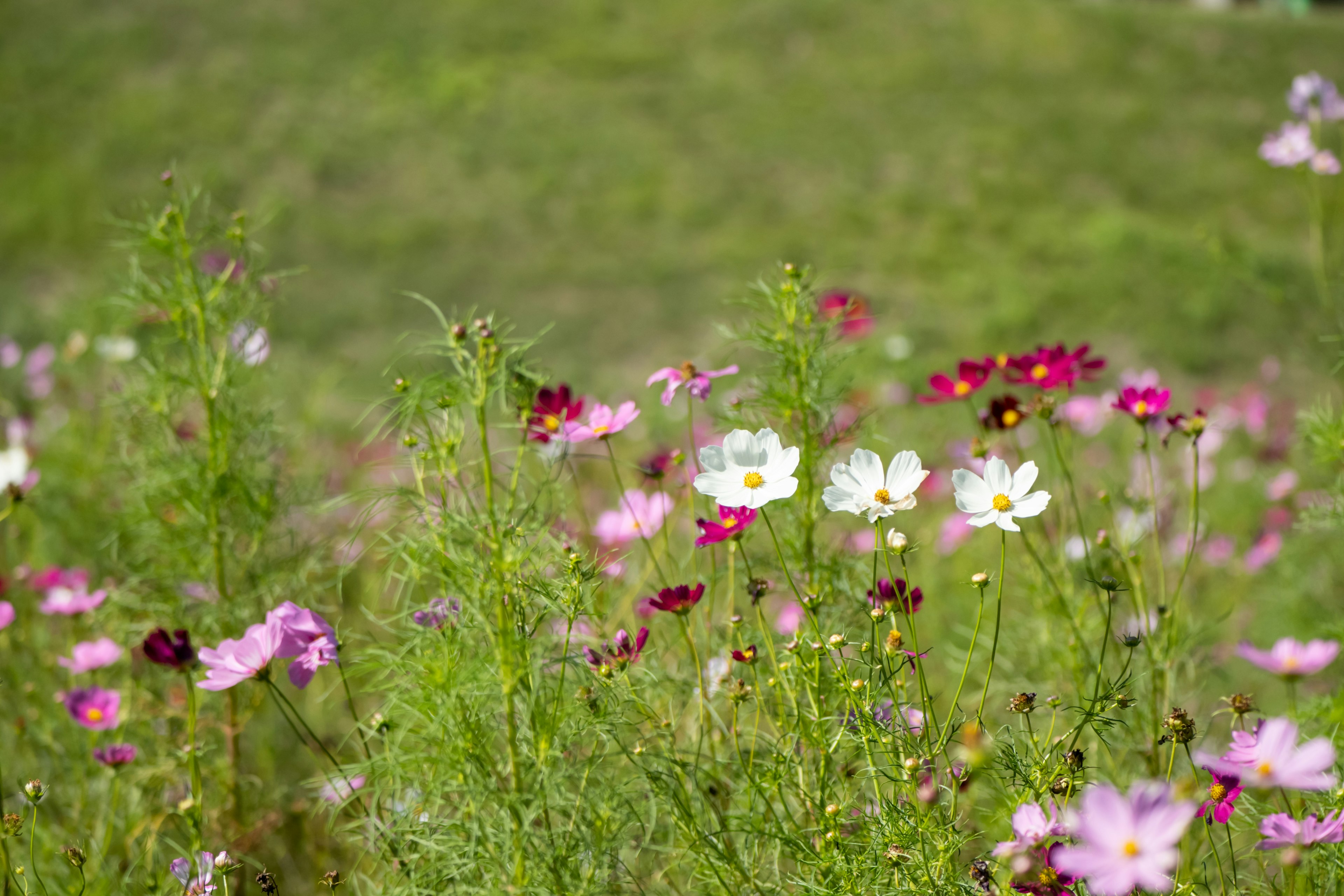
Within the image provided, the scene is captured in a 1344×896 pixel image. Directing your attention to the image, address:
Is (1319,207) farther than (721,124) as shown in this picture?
No

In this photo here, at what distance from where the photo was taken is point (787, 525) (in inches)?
45.6

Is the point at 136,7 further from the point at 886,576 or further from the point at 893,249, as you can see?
the point at 886,576

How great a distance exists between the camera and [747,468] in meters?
0.89

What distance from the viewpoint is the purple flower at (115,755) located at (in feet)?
3.62

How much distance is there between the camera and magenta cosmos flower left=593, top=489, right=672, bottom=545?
113cm

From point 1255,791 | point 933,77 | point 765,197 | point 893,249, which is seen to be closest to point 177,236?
point 1255,791

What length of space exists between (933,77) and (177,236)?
7.99 m

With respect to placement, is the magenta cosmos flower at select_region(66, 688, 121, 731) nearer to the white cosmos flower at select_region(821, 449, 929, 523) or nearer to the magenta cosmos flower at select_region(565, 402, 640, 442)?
the magenta cosmos flower at select_region(565, 402, 640, 442)

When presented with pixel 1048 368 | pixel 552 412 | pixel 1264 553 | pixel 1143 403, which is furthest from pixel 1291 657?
pixel 1264 553

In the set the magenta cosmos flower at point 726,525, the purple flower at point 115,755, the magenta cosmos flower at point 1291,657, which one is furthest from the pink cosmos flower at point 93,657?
the magenta cosmos flower at point 1291,657

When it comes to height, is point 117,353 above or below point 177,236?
below

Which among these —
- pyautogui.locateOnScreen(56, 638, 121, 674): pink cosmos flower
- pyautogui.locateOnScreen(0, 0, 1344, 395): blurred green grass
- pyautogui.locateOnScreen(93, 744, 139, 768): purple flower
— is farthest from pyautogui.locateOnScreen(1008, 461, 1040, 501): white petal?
pyautogui.locateOnScreen(0, 0, 1344, 395): blurred green grass

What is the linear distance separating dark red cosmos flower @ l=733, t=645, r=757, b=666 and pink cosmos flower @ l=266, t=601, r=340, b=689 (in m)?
0.38

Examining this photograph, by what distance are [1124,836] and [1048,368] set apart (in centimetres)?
68
